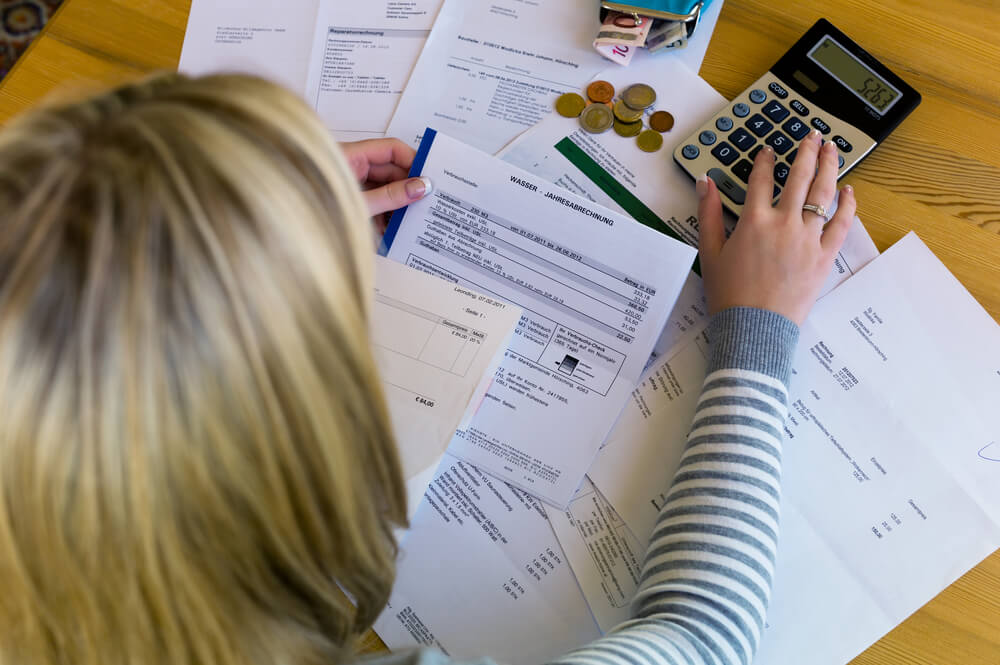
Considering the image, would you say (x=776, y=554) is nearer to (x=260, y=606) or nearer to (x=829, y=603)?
(x=829, y=603)

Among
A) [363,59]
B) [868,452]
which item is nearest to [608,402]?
[868,452]

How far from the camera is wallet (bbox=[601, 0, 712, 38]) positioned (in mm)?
620

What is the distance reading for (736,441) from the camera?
521 mm

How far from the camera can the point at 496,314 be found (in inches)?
23.0

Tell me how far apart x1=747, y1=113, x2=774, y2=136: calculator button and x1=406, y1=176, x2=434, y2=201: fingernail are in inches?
11.4

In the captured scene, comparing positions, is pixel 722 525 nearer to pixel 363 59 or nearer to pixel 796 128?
pixel 796 128

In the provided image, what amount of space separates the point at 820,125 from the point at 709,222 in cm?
13

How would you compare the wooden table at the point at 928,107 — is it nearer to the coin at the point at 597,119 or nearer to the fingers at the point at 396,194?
the coin at the point at 597,119

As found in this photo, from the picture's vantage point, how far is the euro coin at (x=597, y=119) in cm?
64

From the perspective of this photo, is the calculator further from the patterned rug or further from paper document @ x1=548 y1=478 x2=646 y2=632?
the patterned rug

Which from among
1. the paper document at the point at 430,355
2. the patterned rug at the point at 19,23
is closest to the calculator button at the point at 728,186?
the paper document at the point at 430,355

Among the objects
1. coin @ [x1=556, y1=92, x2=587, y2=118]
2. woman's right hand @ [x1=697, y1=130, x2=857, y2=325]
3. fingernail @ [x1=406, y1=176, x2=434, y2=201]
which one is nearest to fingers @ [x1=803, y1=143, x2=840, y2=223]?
woman's right hand @ [x1=697, y1=130, x2=857, y2=325]

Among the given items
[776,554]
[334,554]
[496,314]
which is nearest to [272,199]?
[334,554]

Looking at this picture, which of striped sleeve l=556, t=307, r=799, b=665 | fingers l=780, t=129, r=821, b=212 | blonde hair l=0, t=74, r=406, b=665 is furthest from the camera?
fingers l=780, t=129, r=821, b=212
